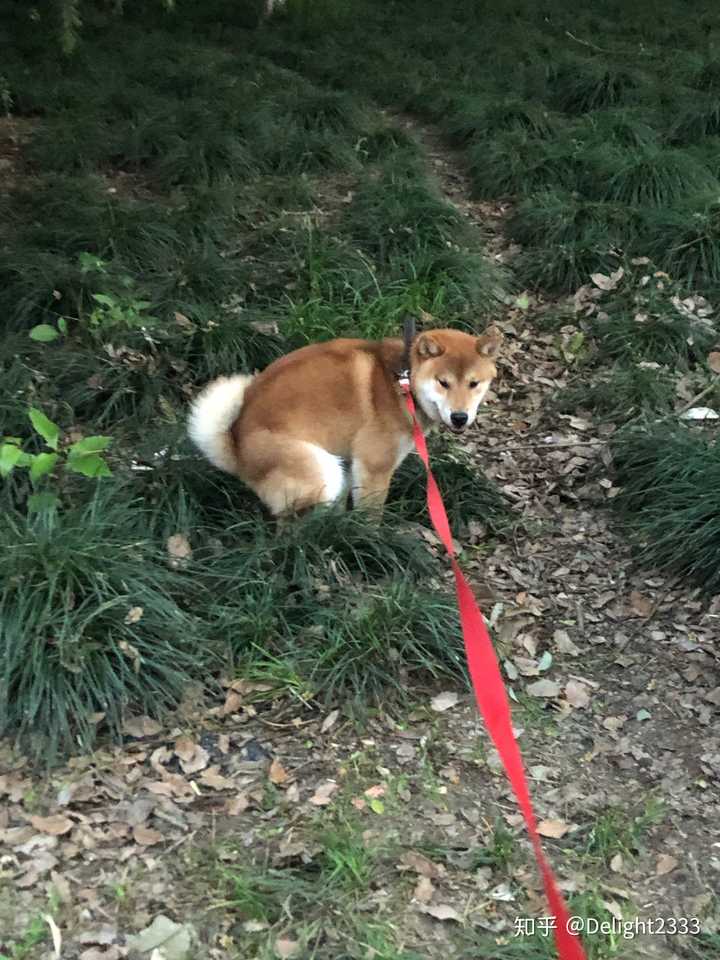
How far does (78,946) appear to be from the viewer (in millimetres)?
2633

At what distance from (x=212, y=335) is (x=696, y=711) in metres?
3.66

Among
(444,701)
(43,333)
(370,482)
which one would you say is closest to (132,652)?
(444,701)

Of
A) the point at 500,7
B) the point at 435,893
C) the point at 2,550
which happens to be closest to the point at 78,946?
the point at 435,893

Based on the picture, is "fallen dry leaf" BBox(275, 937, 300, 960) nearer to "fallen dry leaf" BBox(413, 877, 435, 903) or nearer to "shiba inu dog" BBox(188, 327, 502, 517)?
"fallen dry leaf" BBox(413, 877, 435, 903)

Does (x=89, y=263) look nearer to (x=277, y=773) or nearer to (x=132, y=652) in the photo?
(x=132, y=652)

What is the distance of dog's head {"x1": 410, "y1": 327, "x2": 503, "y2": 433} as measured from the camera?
4367mm

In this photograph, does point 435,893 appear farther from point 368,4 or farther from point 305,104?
point 368,4

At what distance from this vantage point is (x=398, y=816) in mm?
3145

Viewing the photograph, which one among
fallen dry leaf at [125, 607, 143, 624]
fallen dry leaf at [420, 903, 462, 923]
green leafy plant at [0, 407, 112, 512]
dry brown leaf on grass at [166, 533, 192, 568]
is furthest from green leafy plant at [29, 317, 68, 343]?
fallen dry leaf at [420, 903, 462, 923]

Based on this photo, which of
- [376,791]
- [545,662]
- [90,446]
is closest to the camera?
[376,791]

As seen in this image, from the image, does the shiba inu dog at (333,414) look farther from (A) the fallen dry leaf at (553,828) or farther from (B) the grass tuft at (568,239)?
(B) the grass tuft at (568,239)

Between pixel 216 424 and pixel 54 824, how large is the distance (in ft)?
6.65

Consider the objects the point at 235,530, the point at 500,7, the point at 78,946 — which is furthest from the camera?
the point at 500,7

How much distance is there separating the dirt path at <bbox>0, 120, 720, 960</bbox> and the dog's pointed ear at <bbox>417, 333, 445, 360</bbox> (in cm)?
135
